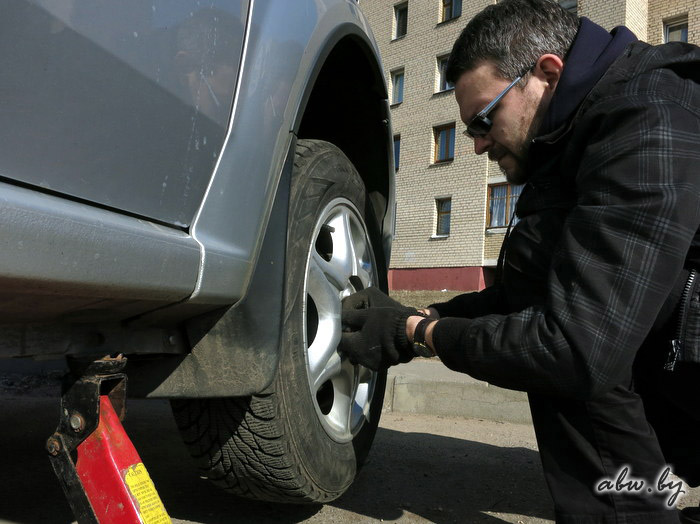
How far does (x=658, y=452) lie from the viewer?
4.86 ft

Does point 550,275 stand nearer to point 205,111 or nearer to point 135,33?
point 205,111

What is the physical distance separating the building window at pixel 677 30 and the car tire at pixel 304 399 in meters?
15.9

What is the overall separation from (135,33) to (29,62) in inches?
8.3

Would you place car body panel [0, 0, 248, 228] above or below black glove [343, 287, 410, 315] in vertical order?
above

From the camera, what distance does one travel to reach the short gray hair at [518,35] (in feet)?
5.23

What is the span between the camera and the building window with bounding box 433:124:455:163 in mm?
17531

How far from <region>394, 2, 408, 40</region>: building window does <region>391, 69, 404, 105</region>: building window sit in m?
1.27

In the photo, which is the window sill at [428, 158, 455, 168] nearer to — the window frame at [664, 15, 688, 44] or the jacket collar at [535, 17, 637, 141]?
the window frame at [664, 15, 688, 44]

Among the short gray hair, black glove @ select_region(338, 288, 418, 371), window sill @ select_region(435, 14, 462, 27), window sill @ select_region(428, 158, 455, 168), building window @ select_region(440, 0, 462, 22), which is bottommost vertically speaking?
black glove @ select_region(338, 288, 418, 371)

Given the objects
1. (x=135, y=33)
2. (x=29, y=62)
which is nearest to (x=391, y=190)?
(x=135, y=33)

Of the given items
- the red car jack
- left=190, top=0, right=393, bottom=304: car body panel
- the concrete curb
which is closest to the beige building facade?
the concrete curb

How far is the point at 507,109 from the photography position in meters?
1.65

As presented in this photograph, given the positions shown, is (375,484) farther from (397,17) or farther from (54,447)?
(397,17)
